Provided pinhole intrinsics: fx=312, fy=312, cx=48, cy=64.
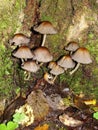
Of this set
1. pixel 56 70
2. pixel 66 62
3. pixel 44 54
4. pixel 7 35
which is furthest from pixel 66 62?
pixel 7 35

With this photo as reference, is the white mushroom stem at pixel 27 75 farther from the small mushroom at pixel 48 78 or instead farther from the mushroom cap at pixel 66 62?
the mushroom cap at pixel 66 62

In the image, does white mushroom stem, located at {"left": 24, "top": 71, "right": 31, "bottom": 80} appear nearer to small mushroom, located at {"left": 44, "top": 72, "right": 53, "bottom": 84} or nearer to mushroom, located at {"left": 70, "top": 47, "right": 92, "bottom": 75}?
small mushroom, located at {"left": 44, "top": 72, "right": 53, "bottom": 84}

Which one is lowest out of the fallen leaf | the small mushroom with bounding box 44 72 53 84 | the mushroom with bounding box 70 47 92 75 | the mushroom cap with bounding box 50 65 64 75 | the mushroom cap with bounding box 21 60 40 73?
the fallen leaf

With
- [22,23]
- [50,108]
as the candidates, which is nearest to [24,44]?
[22,23]

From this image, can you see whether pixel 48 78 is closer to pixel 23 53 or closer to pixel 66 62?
pixel 66 62

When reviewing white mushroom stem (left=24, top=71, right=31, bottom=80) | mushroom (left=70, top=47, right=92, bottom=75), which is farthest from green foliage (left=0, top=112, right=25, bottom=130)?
mushroom (left=70, top=47, right=92, bottom=75)

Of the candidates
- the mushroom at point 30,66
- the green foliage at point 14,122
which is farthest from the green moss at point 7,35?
the green foliage at point 14,122

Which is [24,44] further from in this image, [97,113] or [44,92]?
[97,113]
